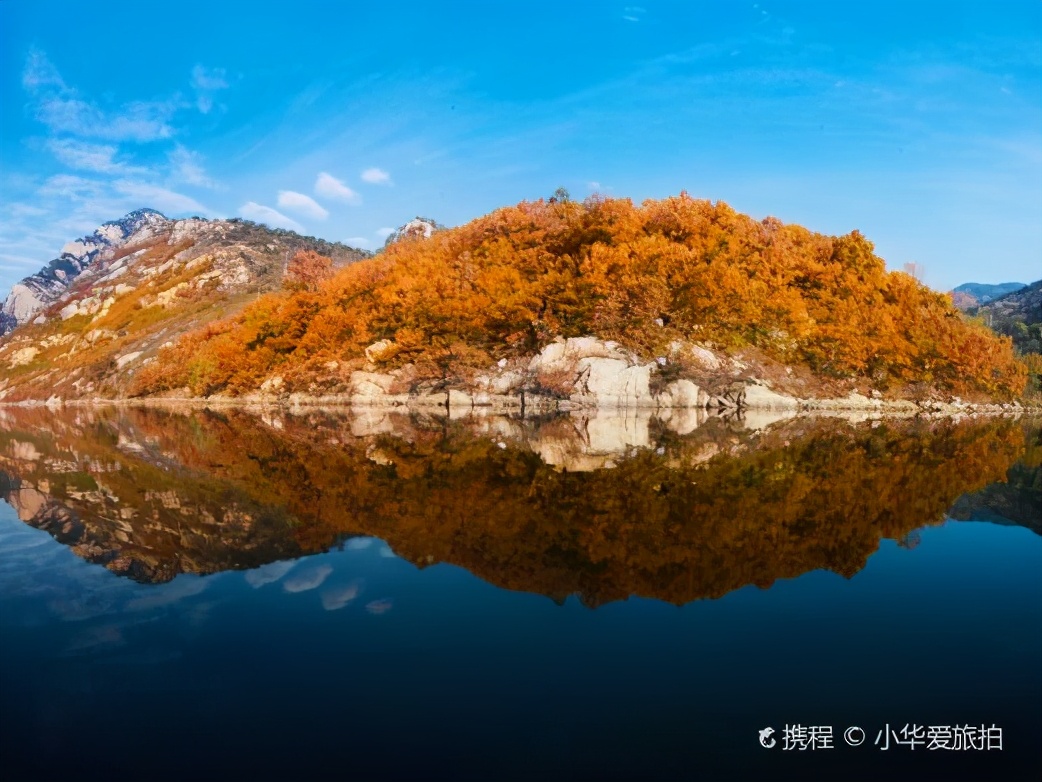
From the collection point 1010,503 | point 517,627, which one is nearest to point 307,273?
point 1010,503

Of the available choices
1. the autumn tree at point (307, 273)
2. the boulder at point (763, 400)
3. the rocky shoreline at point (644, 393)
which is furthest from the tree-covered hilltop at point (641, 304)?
the autumn tree at point (307, 273)

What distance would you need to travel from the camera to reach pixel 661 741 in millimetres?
5035

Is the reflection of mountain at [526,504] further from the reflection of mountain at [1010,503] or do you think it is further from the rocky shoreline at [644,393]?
the rocky shoreline at [644,393]

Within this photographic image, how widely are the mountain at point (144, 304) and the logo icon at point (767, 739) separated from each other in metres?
99.2

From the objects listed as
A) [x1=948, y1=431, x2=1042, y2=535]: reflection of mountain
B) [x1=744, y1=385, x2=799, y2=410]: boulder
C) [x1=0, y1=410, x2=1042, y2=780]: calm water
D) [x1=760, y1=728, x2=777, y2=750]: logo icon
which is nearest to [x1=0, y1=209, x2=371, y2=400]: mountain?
[x1=744, y1=385, x2=799, y2=410]: boulder

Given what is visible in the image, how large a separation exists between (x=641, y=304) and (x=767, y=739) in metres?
47.6

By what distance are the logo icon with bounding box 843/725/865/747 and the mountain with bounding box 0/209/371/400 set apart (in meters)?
99.6

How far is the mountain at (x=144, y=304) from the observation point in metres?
98.1

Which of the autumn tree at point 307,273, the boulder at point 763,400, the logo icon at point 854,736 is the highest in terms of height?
the autumn tree at point 307,273

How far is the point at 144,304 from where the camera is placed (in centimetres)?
12350

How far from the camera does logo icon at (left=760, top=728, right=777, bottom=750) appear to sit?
16.6ft

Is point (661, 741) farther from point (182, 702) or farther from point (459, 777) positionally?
point (182, 702)

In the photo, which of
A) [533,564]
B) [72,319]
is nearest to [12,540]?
[533,564]

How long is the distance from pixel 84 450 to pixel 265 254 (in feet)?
408
